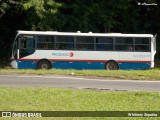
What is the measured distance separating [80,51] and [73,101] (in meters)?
18.2

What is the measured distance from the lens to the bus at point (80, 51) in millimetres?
31047

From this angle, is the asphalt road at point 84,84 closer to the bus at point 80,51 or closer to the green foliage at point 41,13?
the bus at point 80,51

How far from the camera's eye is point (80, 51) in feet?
104

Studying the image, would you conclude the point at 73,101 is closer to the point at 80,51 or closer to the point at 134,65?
the point at 80,51

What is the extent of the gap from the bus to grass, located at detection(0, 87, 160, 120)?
15.2 meters

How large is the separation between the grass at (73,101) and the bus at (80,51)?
15240 mm

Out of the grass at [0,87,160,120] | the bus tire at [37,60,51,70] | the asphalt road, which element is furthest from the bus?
the grass at [0,87,160,120]

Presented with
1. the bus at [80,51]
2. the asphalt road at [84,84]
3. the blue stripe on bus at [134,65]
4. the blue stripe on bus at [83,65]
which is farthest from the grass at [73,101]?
the blue stripe on bus at [134,65]

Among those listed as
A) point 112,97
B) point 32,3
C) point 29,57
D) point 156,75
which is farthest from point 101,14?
point 112,97

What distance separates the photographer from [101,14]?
37781mm

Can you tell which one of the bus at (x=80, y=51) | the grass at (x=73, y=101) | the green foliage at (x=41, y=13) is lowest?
the grass at (x=73, y=101)

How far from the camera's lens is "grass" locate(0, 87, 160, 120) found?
1215 cm

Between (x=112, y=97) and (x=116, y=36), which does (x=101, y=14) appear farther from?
(x=112, y=97)

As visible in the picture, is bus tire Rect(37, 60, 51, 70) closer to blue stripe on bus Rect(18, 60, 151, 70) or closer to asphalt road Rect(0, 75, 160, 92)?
blue stripe on bus Rect(18, 60, 151, 70)
